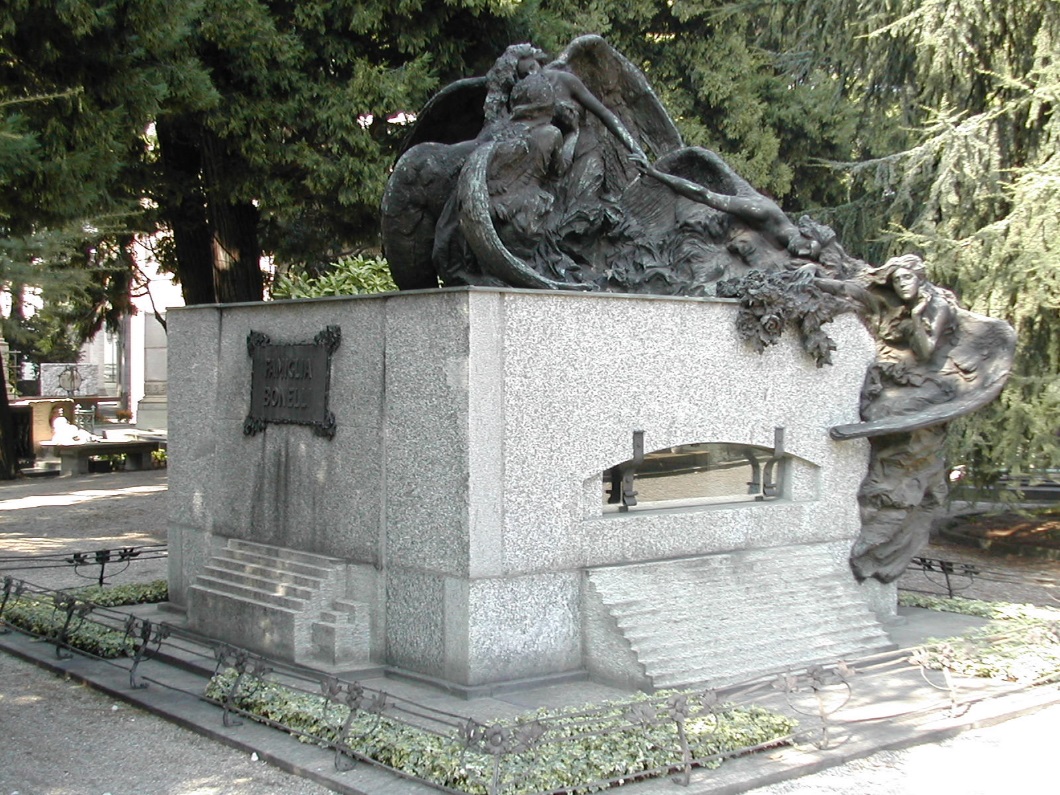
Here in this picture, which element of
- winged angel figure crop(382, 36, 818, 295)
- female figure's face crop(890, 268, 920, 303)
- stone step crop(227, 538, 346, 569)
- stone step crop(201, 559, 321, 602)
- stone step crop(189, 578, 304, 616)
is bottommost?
stone step crop(189, 578, 304, 616)

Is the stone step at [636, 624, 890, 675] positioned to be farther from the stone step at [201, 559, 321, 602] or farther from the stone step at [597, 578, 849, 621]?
the stone step at [201, 559, 321, 602]

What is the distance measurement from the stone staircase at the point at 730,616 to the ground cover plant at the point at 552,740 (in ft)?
2.09

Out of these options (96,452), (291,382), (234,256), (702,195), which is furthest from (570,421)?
(96,452)

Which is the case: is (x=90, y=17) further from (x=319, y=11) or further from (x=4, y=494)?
(x=4, y=494)

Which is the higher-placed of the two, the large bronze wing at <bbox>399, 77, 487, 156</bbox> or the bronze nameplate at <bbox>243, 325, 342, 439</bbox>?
the large bronze wing at <bbox>399, 77, 487, 156</bbox>

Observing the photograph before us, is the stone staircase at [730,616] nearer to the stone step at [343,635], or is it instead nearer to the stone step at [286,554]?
the stone step at [343,635]

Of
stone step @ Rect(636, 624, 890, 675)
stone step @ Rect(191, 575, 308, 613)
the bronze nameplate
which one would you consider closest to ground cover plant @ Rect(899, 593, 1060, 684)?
stone step @ Rect(636, 624, 890, 675)

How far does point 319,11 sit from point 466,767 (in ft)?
34.4

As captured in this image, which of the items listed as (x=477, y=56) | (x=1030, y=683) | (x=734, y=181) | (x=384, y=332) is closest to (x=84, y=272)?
(x=384, y=332)

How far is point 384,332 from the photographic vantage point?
7.71 m

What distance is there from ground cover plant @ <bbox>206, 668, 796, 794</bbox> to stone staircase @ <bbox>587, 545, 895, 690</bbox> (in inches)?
25.0

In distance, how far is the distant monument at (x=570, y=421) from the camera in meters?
7.29

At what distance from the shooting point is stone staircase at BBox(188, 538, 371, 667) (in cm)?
770

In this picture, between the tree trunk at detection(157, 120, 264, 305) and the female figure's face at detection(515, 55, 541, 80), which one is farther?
the tree trunk at detection(157, 120, 264, 305)
